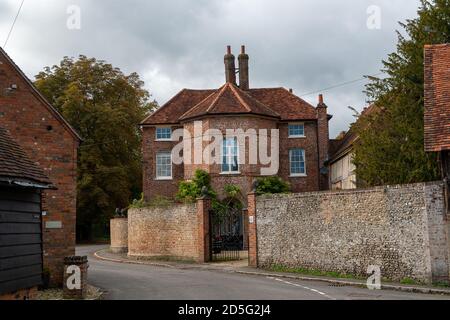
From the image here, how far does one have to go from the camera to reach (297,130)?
128 feet

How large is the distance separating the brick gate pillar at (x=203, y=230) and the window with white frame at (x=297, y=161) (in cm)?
1336

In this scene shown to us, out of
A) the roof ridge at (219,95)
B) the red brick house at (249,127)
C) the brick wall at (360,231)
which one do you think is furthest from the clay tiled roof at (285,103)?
the brick wall at (360,231)

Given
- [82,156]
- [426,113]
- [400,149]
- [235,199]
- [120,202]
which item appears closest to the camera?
[426,113]

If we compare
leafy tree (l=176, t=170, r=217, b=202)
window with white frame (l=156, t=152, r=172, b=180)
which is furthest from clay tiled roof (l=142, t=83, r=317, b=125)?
leafy tree (l=176, t=170, r=217, b=202)

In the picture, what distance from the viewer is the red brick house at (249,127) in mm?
35969

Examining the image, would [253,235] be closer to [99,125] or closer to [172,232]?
[172,232]

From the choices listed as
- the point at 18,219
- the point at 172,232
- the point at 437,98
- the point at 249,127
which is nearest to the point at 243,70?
the point at 249,127

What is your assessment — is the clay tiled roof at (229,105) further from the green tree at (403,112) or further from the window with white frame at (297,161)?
the green tree at (403,112)

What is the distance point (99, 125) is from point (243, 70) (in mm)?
13860

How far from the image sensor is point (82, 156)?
46312mm

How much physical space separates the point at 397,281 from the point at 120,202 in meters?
34.9

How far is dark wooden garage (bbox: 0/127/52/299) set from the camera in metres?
11.7
